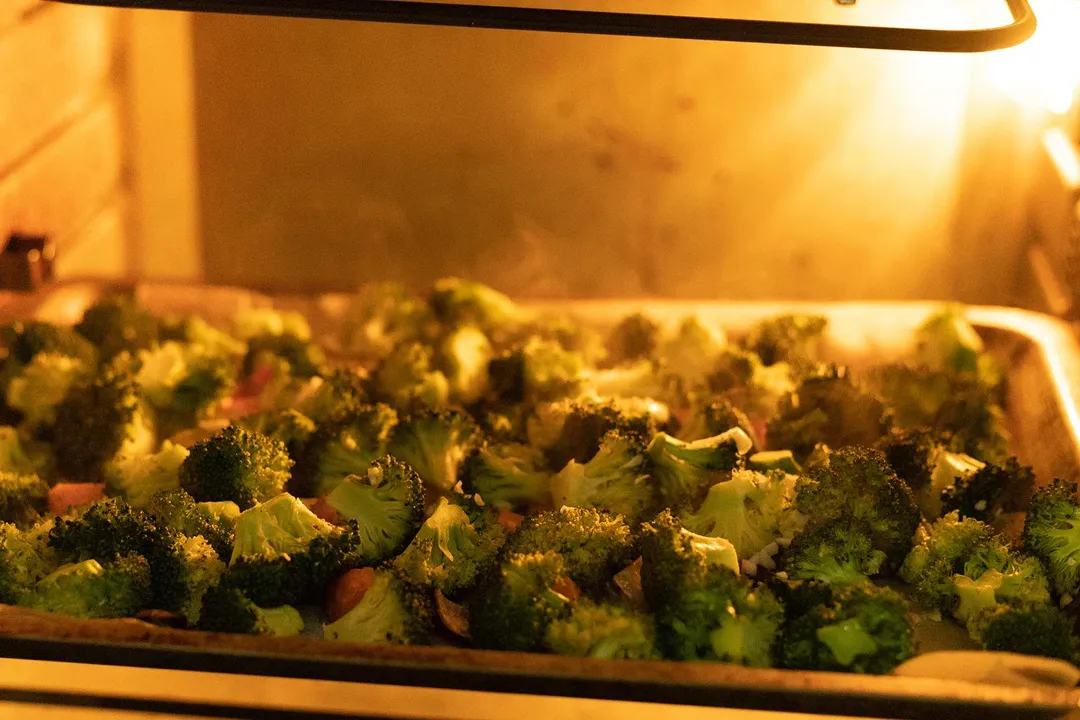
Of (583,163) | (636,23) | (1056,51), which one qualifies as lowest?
(583,163)

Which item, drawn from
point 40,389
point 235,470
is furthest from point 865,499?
point 40,389

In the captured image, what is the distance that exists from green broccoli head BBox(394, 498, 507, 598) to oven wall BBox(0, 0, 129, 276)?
997 mm

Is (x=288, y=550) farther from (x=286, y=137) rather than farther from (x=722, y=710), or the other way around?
(x=286, y=137)

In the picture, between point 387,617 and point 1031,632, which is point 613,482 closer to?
point 387,617

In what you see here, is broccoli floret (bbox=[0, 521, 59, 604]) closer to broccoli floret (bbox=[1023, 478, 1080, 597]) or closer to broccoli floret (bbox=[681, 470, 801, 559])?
broccoli floret (bbox=[681, 470, 801, 559])

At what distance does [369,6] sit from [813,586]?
2.13 feet

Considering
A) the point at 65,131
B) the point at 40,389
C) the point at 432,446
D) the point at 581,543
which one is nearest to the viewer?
the point at 581,543

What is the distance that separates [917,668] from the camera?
1.02 m

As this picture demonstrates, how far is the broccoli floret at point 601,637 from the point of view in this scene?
1012 millimetres

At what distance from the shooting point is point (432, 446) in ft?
4.44

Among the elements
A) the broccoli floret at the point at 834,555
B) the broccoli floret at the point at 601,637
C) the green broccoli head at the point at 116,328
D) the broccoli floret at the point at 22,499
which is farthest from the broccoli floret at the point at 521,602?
the green broccoli head at the point at 116,328

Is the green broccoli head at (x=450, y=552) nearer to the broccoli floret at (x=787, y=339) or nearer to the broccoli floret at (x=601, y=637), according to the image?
the broccoli floret at (x=601, y=637)

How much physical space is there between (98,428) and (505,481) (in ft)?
1.62

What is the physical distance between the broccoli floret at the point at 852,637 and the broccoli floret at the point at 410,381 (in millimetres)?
590
